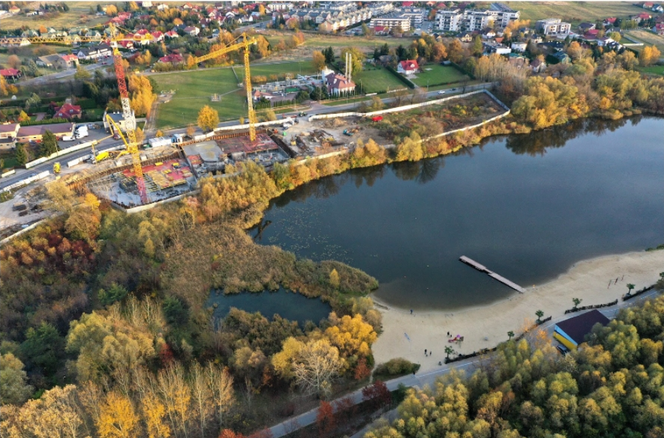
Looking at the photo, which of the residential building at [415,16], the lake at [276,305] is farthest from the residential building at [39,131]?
the residential building at [415,16]

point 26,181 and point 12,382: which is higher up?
point 26,181

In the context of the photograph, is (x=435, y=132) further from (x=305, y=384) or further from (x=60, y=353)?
(x=60, y=353)

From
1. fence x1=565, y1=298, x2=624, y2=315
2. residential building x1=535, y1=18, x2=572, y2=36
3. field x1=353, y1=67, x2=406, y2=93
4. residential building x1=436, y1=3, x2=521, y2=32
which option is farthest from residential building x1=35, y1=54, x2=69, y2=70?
residential building x1=535, y1=18, x2=572, y2=36

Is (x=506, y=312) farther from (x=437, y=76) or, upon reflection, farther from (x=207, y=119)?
(x=437, y=76)

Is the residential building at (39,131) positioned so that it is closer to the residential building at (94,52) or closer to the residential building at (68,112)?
the residential building at (68,112)

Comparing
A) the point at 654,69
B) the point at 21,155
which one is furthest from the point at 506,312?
the point at 654,69

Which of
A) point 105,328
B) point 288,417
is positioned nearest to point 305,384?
point 288,417

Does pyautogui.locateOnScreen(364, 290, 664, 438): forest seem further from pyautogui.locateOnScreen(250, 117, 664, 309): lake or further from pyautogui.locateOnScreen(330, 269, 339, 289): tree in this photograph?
pyautogui.locateOnScreen(330, 269, 339, 289): tree
